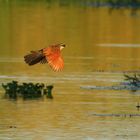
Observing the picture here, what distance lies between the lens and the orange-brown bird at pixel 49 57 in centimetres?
1338

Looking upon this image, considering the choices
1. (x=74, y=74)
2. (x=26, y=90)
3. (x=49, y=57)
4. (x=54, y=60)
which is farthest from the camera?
(x=74, y=74)

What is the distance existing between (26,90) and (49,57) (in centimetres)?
962

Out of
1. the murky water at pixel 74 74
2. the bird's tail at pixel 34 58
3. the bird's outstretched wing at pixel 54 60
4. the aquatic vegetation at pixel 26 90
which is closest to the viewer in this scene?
the bird's outstretched wing at pixel 54 60

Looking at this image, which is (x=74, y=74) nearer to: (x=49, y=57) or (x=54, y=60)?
(x=49, y=57)

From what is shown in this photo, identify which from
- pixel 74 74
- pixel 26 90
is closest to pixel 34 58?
pixel 26 90

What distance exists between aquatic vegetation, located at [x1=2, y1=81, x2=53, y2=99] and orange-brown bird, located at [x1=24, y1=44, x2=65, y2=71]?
9227mm

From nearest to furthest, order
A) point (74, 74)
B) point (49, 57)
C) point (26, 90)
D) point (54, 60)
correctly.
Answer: point (54, 60)
point (49, 57)
point (26, 90)
point (74, 74)

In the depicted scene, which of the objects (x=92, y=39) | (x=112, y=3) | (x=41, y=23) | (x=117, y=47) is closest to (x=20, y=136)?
(x=117, y=47)

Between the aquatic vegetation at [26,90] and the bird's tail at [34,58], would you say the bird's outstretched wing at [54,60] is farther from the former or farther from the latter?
the aquatic vegetation at [26,90]

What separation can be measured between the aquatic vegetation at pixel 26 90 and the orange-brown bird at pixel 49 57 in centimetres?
923

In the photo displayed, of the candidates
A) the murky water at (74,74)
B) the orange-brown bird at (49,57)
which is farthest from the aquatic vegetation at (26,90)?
the orange-brown bird at (49,57)

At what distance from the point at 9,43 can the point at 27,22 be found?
37.0ft

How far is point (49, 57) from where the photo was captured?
13.7 meters

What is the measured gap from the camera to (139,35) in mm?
A: 43062
